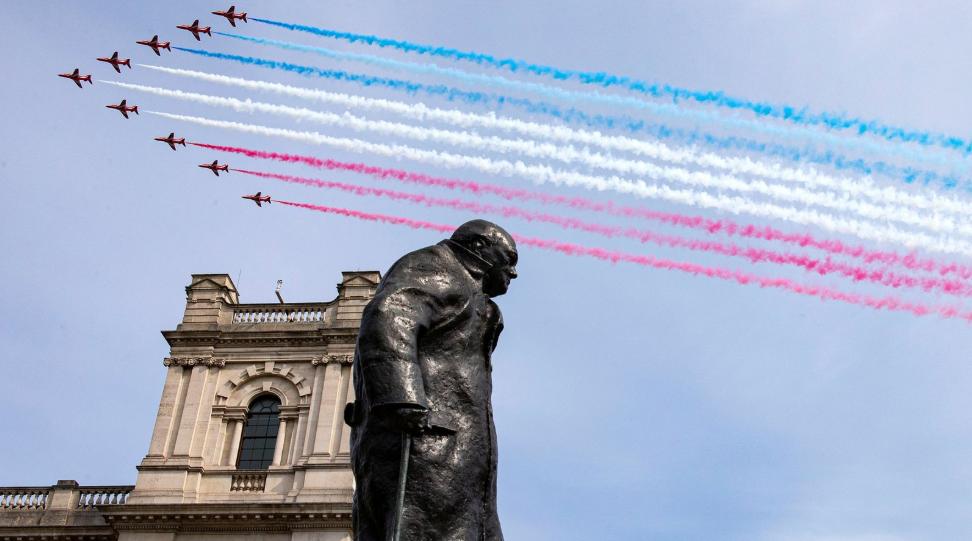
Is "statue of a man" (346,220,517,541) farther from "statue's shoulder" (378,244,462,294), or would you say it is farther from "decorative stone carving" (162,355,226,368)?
"decorative stone carving" (162,355,226,368)

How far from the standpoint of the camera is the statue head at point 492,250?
529 centimetres

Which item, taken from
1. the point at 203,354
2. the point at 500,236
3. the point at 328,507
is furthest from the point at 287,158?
the point at 500,236

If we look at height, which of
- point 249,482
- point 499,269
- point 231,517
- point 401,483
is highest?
point 249,482

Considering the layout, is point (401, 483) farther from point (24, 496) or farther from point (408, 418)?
point (24, 496)

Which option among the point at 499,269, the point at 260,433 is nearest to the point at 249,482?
the point at 260,433

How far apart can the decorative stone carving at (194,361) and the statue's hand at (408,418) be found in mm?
28216

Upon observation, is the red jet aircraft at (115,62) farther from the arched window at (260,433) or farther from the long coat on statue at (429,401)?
the long coat on statue at (429,401)

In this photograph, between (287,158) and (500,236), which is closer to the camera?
(500,236)

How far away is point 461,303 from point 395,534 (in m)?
1.11

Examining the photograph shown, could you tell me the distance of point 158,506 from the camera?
28.9 metres

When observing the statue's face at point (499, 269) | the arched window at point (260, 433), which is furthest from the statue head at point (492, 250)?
the arched window at point (260, 433)

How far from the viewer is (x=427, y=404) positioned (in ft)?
15.0

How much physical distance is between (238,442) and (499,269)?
26.7 m

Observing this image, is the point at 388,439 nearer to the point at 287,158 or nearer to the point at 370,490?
the point at 370,490
